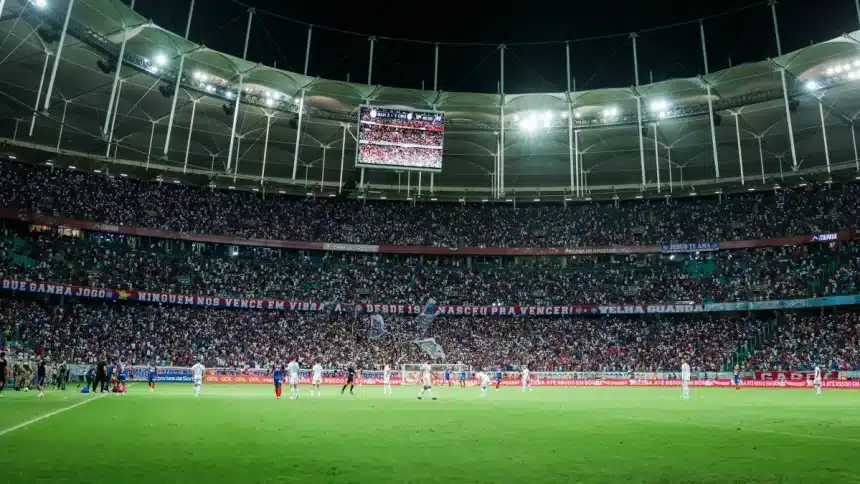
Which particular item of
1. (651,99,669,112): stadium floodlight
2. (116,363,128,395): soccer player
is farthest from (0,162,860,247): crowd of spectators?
(116,363,128,395): soccer player

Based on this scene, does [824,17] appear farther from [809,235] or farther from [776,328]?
[776,328]

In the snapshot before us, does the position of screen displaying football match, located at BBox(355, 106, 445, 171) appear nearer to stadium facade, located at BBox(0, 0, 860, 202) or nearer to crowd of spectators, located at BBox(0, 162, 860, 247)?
stadium facade, located at BBox(0, 0, 860, 202)

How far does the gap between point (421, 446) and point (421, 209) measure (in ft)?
194

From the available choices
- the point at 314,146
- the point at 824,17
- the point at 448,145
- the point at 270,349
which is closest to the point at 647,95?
the point at 824,17

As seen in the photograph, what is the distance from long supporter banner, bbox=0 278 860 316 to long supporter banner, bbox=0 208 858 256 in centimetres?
654

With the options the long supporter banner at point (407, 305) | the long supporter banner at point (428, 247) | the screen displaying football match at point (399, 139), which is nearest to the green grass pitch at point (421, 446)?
the screen displaying football match at point (399, 139)

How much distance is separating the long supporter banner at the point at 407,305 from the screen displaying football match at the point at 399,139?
1718 centimetres

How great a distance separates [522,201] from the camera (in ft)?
238

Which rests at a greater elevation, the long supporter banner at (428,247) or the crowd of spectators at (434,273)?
the long supporter banner at (428,247)

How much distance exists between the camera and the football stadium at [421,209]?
4684 cm

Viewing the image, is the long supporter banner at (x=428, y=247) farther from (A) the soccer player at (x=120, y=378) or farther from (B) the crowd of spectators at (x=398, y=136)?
(A) the soccer player at (x=120, y=378)

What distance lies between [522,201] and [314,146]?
24151 millimetres

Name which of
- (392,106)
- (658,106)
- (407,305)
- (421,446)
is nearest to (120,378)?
(421,446)

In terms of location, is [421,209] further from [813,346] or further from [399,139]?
[813,346]
